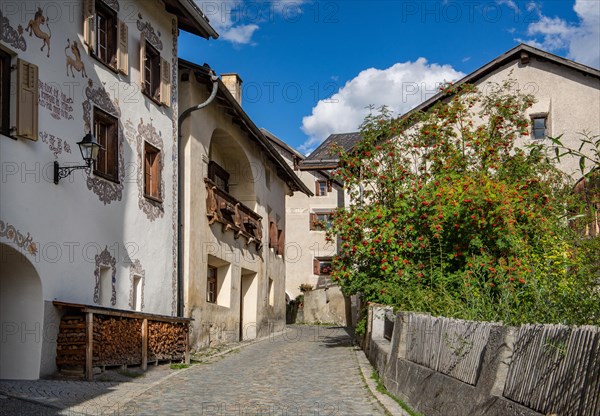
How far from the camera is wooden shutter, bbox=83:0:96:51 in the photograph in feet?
42.5

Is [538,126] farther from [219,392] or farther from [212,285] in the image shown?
[219,392]

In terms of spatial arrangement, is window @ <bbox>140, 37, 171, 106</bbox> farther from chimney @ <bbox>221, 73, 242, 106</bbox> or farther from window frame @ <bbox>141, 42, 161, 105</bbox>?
chimney @ <bbox>221, 73, 242, 106</bbox>

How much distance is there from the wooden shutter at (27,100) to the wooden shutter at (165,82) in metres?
4.92

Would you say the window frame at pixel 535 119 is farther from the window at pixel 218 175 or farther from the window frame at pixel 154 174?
the window frame at pixel 154 174

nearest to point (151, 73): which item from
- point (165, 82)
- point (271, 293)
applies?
point (165, 82)

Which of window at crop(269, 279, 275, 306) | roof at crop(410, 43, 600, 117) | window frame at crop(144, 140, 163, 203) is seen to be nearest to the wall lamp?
window frame at crop(144, 140, 163, 203)

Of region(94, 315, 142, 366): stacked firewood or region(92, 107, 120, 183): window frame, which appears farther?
region(92, 107, 120, 183): window frame

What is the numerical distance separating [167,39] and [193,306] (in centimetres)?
594

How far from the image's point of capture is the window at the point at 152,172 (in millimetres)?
15453

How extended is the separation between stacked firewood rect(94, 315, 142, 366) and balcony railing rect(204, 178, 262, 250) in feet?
20.5

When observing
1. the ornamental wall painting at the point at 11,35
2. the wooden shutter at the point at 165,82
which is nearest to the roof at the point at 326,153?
the wooden shutter at the point at 165,82

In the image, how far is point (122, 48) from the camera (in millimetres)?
14352

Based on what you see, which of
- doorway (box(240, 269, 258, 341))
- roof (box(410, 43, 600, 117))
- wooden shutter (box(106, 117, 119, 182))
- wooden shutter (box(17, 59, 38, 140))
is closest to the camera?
wooden shutter (box(17, 59, 38, 140))

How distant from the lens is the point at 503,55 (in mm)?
26250
